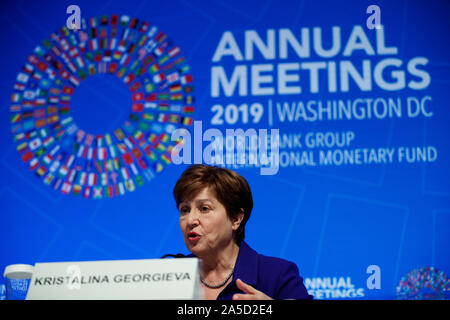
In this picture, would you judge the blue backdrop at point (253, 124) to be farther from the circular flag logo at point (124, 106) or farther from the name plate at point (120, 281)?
the name plate at point (120, 281)

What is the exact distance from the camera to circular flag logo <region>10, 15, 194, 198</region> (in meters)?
3.88

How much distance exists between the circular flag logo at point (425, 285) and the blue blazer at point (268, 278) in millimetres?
1535

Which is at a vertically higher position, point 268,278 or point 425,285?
point 425,285

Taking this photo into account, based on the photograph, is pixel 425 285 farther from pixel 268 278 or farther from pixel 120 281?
pixel 120 281

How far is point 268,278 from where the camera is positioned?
208cm

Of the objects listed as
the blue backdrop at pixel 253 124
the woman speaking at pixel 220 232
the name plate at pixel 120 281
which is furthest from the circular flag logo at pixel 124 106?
the name plate at pixel 120 281

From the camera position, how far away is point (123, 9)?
4.11 m

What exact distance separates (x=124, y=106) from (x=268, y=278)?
219cm

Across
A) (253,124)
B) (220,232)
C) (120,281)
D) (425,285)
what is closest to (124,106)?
(253,124)

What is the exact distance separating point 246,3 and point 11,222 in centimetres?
206

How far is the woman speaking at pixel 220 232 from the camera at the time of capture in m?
2.13

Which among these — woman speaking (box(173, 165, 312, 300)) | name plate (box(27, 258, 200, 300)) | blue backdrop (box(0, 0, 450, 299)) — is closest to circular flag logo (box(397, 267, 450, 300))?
blue backdrop (box(0, 0, 450, 299))
